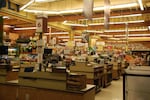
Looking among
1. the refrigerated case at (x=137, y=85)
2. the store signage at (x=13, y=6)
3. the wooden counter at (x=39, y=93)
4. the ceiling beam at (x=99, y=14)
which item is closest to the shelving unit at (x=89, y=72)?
the wooden counter at (x=39, y=93)

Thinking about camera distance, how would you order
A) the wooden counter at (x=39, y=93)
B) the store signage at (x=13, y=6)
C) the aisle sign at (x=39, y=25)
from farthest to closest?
1. the store signage at (x=13, y=6)
2. the aisle sign at (x=39, y=25)
3. the wooden counter at (x=39, y=93)

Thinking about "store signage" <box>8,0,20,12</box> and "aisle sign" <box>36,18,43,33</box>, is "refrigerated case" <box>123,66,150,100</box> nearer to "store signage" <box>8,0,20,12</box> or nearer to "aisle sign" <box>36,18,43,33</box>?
"aisle sign" <box>36,18,43,33</box>

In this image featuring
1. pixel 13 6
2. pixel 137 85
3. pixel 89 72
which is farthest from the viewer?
pixel 13 6

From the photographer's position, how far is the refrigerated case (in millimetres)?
3518

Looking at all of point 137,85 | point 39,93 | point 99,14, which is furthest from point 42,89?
point 99,14

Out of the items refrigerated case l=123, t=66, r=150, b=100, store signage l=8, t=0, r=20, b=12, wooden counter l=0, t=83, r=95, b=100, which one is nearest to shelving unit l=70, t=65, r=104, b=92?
wooden counter l=0, t=83, r=95, b=100

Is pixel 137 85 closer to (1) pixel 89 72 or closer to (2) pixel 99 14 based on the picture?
(1) pixel 89 72

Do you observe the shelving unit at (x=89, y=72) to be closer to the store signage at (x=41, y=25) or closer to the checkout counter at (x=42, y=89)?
the checkout counter at (x=42, y=89)

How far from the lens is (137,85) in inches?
141

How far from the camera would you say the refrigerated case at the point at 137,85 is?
3518 mm

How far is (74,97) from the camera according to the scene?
383 cm

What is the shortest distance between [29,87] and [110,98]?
3.21 metres

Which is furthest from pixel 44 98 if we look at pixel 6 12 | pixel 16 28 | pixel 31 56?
pixel 16 28

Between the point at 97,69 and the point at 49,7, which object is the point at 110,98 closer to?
the point at 97,69
